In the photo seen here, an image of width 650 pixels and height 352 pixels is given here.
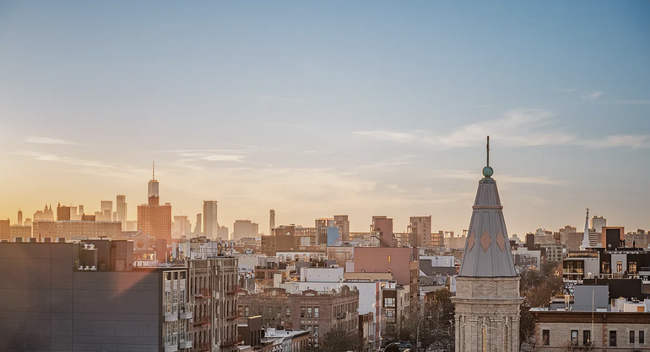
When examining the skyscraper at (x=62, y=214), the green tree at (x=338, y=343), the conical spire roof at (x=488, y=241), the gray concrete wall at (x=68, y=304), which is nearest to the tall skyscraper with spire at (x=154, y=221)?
the skyscraper at (x=62, y=214)

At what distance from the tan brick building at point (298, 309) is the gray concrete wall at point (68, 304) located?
40.2 metres

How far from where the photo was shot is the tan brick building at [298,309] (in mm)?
107625

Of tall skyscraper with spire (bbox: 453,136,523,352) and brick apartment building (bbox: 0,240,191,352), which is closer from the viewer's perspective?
tall skyscraper with spire (bbox: 453,136,523,352)

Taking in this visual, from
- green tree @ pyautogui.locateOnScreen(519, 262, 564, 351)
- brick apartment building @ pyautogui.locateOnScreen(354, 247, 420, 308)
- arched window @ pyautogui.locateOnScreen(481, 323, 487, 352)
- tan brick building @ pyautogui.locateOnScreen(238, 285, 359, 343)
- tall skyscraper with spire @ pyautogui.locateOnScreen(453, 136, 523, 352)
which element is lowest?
green tree @ pyautogui.locateOnScreen(519, 262, 564, 351)

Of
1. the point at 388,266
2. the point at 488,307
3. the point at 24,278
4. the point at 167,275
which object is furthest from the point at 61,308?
the point at 388,266

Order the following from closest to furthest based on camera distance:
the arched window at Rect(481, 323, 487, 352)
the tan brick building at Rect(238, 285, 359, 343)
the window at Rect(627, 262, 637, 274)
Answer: the arched window at Rect(481, 323, 487, 352) < the tan brick building at Rect(238, 285, 359, 343) < the window at Rect(627, 262, 637, 274)

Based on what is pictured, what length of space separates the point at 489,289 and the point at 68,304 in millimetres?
35251

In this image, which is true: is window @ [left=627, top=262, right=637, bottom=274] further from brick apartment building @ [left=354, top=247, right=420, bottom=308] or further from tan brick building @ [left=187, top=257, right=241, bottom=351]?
tan brick building @ [left=187, top=257, right=241, bottom=351]

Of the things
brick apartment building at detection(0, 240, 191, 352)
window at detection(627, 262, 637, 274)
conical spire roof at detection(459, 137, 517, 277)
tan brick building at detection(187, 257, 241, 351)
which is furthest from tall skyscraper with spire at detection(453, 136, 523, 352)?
window at detection(627, 262, 637, 274)

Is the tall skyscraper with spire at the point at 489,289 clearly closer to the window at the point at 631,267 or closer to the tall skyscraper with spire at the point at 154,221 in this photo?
the window at the point at 631,267

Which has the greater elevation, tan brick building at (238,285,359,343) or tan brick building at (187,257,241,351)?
tan brick building at (187,257,241,351)

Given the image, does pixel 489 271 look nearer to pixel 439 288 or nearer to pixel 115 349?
pixel 115 349

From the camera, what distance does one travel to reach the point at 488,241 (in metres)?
42.4

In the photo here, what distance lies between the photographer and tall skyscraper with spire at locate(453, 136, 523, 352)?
42344 mm
